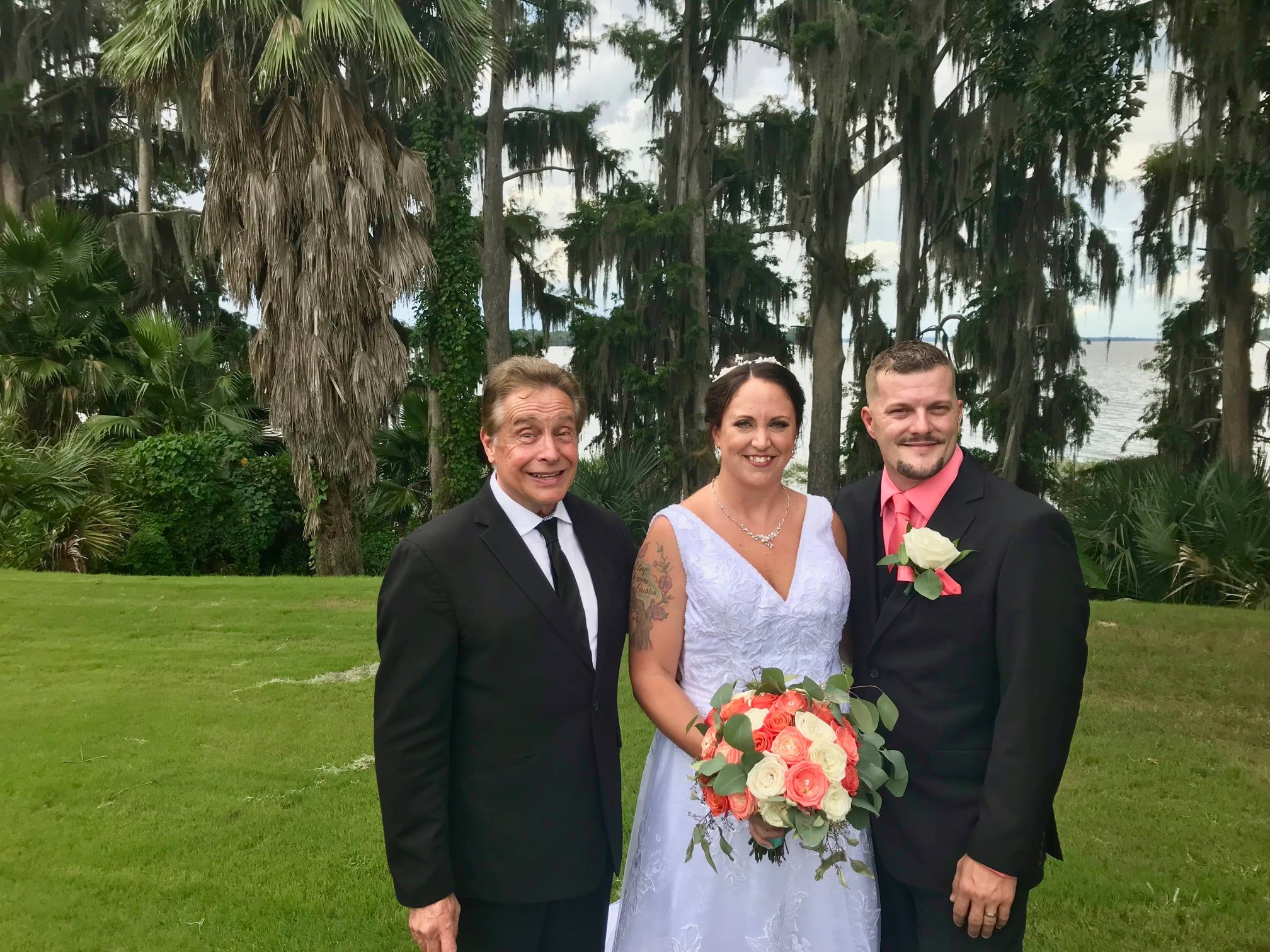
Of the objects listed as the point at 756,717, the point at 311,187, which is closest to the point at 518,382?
the point at 756,717

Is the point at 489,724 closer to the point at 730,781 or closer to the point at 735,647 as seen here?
the point at 730,781

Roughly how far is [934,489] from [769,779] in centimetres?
96

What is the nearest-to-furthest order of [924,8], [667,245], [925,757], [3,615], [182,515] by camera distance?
[925,757] < [3,615] < [182,515] < [924,8] < [667,245]

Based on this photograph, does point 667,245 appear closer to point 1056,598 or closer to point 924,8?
point 924,8

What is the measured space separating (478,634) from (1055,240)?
18794 mm

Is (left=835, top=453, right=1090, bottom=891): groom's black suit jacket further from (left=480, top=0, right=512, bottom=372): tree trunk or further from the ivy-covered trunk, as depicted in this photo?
(left=480, top=0, right=512, bottom=372): tree trunk

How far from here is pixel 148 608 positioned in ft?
33.6

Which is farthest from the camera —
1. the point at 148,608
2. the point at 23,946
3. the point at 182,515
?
the point at 182,515

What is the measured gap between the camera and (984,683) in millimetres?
2576

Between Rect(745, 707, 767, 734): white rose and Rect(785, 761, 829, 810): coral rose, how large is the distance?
147mm

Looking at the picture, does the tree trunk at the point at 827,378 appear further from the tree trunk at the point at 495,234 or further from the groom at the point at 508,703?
the groom at the point at 508,703

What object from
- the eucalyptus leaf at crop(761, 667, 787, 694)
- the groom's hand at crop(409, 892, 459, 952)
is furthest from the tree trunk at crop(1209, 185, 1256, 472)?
the groom's hand at crop(409, 892, 459, 952)

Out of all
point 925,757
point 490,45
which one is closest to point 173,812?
point 925,757

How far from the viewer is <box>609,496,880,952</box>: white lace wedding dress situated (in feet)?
9.45
